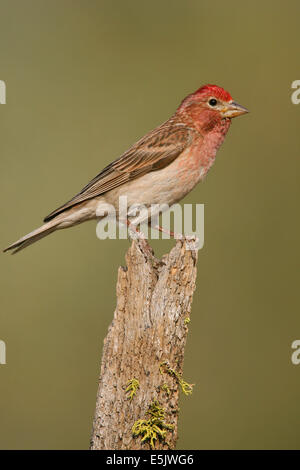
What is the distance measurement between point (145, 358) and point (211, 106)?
2.98 metres

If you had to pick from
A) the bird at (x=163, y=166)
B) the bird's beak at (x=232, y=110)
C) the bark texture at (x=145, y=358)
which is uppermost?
the bird's beak at (x=232, y=110)

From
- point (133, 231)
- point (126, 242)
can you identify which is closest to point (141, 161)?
point (133, 231)

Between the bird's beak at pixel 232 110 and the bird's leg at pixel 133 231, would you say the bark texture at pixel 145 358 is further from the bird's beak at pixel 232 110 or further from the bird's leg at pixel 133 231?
the bird's beak at pixel 232 110

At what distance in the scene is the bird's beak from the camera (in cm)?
690

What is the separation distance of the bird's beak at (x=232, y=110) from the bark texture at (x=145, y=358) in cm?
223

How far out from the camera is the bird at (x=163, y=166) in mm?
6707

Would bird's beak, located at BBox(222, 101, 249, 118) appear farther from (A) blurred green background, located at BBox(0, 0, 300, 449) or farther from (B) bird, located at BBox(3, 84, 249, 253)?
(A) blurred green background, located at BBox(0, 0, 300, 449)

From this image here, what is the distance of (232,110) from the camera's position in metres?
6.95

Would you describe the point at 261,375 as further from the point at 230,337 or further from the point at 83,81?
the point at 83,81

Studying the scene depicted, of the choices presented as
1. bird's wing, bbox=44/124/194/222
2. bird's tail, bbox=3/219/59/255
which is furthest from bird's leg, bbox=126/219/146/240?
bird's tail, bbox=3/219/59/255

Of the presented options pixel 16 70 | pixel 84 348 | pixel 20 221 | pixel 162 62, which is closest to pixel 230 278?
pixel 84 348

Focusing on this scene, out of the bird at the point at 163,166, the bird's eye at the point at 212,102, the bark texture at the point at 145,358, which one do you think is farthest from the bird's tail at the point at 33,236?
the bird's eye at the point at 212,102

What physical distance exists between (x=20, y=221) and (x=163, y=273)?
4.15 metres

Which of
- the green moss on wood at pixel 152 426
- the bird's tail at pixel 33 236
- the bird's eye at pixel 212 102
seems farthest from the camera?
the bird's eye at pixel 212 102
